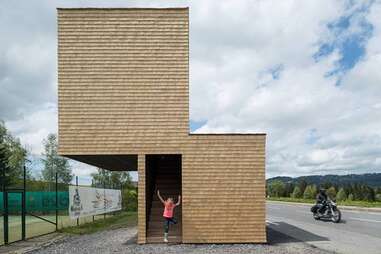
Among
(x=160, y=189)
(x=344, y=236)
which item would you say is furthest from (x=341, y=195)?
(x=160, y=189)

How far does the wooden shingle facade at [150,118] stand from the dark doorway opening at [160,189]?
77 cm

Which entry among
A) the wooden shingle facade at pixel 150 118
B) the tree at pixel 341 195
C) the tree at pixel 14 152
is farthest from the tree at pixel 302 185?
the wooden shingle facade at pixel 150 118

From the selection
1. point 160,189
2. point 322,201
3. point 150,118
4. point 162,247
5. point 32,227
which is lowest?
point 32,227

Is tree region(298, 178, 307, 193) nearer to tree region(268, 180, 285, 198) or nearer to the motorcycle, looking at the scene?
tree region(268, 180, 285, 198)

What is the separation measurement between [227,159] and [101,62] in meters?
4.96

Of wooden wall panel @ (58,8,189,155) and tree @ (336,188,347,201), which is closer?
wooden wall panel @ (58,8,189,155)

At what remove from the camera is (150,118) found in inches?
634

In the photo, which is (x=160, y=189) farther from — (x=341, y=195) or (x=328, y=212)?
(x=341, y=195)

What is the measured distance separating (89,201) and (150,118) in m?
10.7

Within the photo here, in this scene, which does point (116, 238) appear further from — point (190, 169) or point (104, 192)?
point (104, 192)

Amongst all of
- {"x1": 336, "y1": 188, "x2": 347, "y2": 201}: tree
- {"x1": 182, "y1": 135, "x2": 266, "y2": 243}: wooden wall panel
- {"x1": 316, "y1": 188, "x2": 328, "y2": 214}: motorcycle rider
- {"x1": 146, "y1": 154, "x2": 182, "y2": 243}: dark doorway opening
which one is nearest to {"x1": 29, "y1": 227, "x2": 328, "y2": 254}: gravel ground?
{"x1": 182, "y1": 135, "x2": 266, "y2": 243}: wooden wall panel

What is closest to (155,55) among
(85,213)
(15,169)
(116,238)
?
(116,238)

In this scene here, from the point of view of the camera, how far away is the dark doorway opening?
16922 millimetres

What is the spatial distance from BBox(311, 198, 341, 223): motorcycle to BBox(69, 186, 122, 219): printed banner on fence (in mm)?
11197
